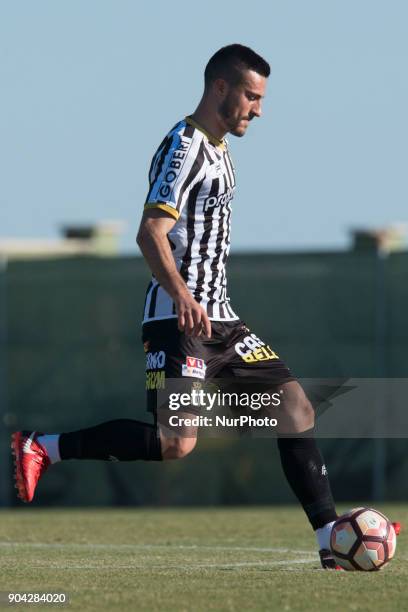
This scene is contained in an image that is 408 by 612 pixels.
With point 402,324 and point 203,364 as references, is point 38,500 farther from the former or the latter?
point 203,364

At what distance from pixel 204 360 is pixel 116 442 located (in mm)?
585

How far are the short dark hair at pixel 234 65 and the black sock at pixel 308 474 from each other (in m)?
1.81

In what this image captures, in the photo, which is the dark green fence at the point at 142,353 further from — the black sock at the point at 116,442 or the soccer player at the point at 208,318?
the black sock at the point at 116,442

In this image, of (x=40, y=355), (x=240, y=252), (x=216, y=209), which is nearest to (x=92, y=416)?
(x=40, y=355)

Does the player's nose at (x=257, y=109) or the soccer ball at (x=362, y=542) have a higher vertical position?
Result: the player's nose at (x=257, y=109)

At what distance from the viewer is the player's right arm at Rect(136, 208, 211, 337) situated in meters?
7.34

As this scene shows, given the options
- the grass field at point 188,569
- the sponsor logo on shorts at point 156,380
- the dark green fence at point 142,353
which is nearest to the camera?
the grass field at point 188,569

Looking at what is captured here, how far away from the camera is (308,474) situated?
7.83 metres

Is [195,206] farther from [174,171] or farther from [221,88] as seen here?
[221,88]

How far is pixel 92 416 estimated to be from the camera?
1806cm

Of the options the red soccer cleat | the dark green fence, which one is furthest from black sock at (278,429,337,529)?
the dark green fence

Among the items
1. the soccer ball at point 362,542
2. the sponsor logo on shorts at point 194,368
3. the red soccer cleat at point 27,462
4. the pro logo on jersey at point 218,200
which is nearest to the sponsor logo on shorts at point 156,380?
the sponsor logo on shorts at point 194,368

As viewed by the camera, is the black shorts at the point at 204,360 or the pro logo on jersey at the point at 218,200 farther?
the pro logo on jersey at the point at 218,200

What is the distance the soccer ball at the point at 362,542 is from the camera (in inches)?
292
